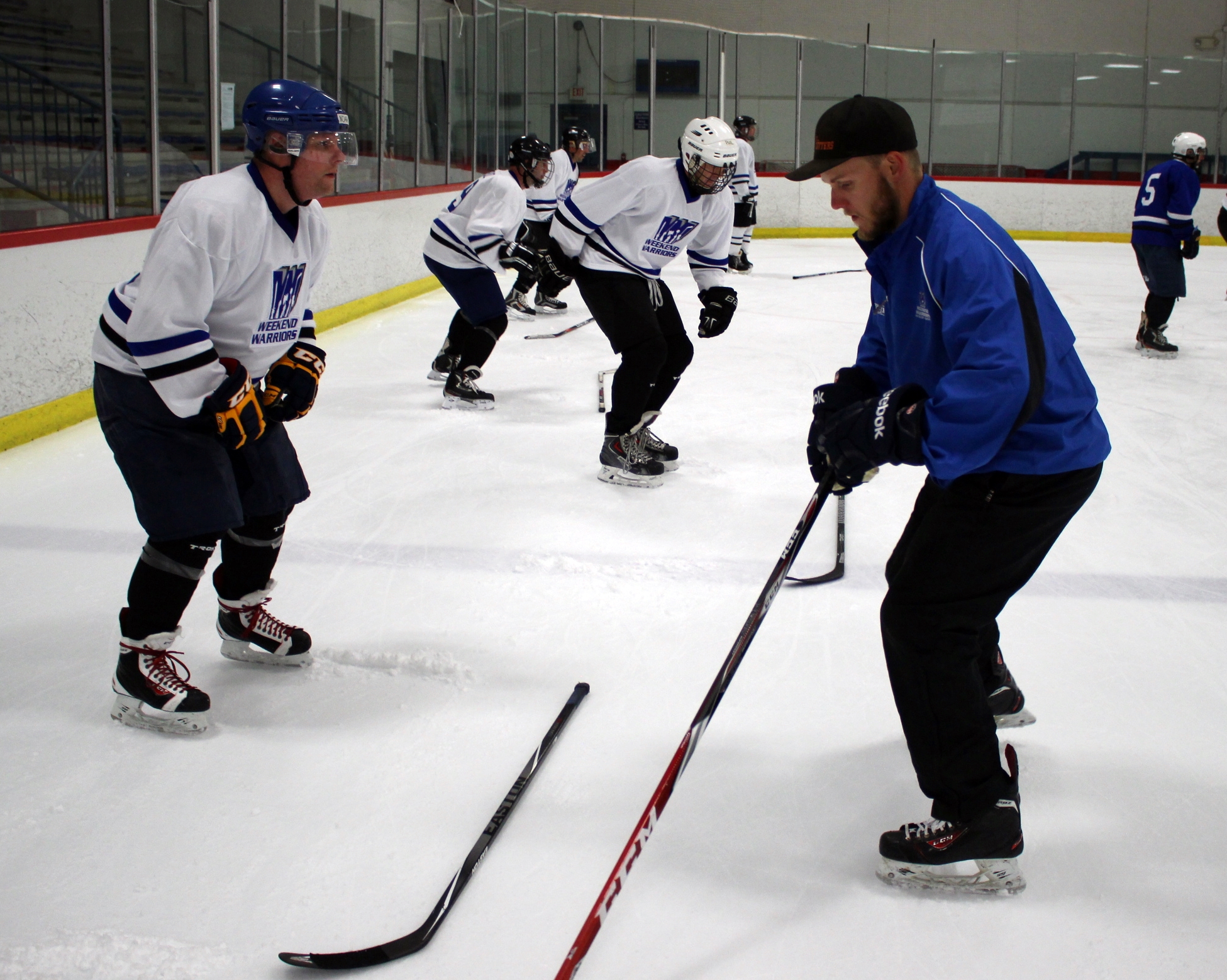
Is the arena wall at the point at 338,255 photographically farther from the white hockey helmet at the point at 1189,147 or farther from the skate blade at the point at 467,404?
the white hockey helmet at the point at 1189,147

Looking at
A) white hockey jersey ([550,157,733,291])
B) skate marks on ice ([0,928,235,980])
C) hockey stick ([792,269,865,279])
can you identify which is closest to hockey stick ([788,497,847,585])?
white hockey jersey ([550,157,733,291])

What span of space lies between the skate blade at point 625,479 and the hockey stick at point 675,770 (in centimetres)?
176

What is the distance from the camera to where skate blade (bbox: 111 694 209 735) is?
197cm

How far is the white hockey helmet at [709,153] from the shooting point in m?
3.44

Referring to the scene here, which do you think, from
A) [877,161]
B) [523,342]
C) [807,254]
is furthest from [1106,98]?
[877,161]

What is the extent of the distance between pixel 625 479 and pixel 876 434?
85.8 inches

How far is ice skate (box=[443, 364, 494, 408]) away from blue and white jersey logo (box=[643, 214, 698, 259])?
1.26 metres

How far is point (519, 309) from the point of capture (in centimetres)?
733

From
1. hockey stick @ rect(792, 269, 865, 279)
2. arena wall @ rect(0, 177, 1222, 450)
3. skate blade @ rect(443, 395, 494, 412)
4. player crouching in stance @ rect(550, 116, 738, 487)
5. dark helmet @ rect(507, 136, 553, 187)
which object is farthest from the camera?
hockey stick @ rect(792, 269, 865, 279)

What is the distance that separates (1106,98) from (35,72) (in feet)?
42.4

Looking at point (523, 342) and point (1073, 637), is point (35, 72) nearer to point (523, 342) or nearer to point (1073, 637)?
point (523, 342)

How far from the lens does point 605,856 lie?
64.4 inches

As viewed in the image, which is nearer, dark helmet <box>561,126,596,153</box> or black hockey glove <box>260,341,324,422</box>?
black hockey glove <box>260,341,324,422</box>

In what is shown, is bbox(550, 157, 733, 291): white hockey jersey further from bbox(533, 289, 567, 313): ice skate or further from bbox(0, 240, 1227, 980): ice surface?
bbox(533, 289, 567, 313): ice skate
